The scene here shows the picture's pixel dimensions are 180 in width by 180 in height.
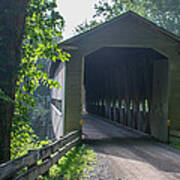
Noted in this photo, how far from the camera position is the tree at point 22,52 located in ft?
18.0

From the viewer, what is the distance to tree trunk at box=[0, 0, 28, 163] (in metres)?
5.45

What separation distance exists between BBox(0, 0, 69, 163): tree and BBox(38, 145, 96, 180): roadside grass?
1.29m

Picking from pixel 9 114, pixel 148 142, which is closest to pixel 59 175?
pixel 9 114

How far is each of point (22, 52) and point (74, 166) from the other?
119 inches

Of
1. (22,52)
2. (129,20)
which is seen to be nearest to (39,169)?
(22,52)

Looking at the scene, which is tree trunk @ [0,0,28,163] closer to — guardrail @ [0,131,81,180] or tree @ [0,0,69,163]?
tree @ [0,0,69,163]

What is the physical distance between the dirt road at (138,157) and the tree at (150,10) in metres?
27.8

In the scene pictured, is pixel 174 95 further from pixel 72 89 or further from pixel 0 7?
pixel 0 7

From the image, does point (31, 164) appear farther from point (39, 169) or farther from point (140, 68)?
point (140, 68)

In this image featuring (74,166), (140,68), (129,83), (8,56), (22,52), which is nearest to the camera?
(8,56)

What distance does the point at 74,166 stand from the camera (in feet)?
23.4

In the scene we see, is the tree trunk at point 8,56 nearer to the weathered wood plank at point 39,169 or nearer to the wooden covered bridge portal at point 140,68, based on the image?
the weathered wood plank at point 39,169

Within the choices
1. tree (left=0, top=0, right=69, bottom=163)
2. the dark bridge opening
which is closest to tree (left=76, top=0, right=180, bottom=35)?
the dark bridge opening

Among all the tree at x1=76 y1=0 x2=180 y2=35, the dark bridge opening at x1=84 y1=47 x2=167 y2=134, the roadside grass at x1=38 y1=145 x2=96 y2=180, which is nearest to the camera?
the roadside grass at x1=38 y1=145 x2=96 y2=180
